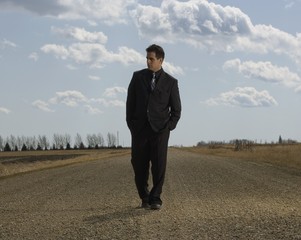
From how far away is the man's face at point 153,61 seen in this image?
307 inches

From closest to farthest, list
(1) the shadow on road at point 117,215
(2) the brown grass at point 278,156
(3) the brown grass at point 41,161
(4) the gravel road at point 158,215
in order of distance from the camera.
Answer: (4) the gravel road at point 158,215 → (1) the shadow on road at point 117,215 → (2) the brown grass at point 278,156 → (3) the brown grass at point 41,161

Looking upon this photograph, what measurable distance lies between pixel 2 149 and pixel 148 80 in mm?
176662

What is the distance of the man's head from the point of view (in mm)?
7796

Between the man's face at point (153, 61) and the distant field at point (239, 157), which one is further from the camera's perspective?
the distant field at point (239, 157)

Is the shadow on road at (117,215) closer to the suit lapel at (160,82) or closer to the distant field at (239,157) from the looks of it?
the suit lapel at (160,82)

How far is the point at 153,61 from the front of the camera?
25.7ft

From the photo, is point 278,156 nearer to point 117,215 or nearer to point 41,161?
point 41,161

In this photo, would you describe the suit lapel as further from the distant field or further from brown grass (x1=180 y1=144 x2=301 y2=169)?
brown grass (x1=180 y1=144 x2=301 y2=169)

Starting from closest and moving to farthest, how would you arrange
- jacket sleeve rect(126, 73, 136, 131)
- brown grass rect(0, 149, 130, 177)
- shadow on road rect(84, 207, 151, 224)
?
shadow on road rect(84, 207, 151, 224), jacket sleeve rect(126, 73, 136, 131), brown grass rect(0, 149, 130, 177)

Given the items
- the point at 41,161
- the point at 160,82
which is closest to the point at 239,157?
the point at 41,161

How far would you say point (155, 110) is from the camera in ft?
25.5

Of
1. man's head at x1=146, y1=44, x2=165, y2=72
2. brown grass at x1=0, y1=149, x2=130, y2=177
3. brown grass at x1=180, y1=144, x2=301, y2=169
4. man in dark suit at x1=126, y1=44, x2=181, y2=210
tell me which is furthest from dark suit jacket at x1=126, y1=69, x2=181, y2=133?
brown grass at x1=0, y1=149, x2=130, y2=177

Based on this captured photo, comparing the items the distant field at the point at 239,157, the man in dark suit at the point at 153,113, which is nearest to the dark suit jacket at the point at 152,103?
the man in dark suit at the point at 153,113

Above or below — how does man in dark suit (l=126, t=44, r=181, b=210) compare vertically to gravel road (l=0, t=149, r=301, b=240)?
above
